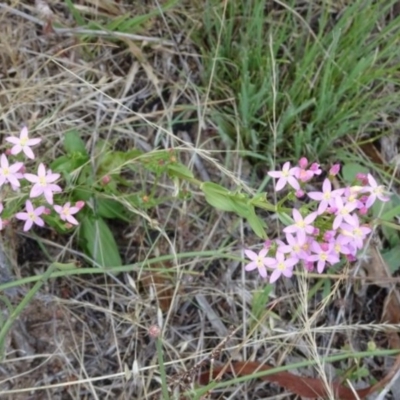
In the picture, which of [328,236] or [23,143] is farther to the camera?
[23,143]

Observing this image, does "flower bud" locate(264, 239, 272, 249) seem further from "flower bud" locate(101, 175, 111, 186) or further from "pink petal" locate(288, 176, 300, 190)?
"flower bud" locate(101, 175, 111, 186)

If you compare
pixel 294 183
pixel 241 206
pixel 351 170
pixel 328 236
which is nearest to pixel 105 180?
pixel 241 206

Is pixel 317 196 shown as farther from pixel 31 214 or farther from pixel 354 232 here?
pixel 31 214

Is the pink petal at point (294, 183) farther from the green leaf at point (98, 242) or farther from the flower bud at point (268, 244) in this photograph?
the green leaf at point (98, 242)

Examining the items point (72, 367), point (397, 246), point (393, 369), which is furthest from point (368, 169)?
point (72, 367)

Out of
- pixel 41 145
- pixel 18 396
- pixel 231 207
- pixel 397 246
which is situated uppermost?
pixel 231 207

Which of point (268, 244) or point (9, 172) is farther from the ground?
point (268, 244)

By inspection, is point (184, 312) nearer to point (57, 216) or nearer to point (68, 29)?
point (57, 216)
